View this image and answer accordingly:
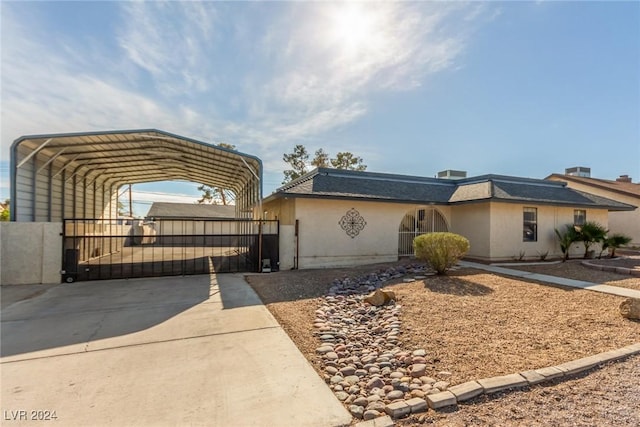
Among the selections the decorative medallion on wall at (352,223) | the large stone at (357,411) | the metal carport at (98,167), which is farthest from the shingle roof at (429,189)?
the large stone at (357,411)

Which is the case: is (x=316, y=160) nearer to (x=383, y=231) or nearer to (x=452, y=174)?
(x=452, y=174)

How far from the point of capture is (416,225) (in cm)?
1414

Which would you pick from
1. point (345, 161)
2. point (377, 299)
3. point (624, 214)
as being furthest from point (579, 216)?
point (345, 161)

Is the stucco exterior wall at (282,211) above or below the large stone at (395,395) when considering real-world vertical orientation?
above

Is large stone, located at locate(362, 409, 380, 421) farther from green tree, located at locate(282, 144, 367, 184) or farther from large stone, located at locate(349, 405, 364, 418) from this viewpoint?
green tree, located at locate(282, 144, 367, 184)

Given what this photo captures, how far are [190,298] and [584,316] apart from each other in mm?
8275

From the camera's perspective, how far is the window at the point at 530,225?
43.0 feet

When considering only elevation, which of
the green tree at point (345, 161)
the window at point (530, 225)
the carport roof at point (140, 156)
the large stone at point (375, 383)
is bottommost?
the large stone at point (375, 383)

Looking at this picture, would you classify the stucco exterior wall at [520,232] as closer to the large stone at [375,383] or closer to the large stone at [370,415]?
the large stone at [375,383]

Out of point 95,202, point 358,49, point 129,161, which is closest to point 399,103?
point 358,49

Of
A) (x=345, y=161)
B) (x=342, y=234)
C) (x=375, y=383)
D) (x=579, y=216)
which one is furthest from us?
(x=345, y=161)

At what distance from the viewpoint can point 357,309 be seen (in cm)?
635

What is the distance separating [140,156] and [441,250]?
1280 cm

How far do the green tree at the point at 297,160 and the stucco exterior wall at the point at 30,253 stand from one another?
2239 centimetres
